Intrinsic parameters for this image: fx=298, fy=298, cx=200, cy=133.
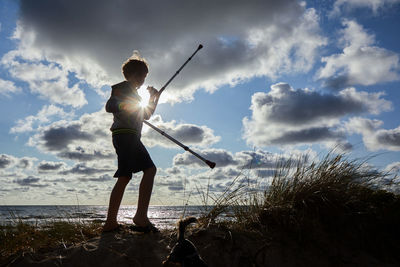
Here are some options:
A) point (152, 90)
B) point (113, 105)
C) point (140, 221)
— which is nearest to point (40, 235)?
point (140, 221)

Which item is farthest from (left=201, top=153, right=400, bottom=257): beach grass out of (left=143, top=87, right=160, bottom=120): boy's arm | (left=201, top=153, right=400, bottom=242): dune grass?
(left=143, top=87, right=160, bottom=120): boy's arm

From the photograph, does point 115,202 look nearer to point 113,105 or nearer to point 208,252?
point 113,105

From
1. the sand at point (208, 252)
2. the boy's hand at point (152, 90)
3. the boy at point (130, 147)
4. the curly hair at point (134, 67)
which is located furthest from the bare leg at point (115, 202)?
the curly hair at point (134, 67)

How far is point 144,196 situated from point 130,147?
642 mm

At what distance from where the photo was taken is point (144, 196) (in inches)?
145

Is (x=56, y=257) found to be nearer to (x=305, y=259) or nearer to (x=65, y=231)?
(x=65, y=231)

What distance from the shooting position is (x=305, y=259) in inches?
126

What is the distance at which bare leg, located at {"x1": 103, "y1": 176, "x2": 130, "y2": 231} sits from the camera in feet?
12.2

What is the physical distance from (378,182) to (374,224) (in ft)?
3.16

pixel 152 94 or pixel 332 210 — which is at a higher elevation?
pixel 152 94

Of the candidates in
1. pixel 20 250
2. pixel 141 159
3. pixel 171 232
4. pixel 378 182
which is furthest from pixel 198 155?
pixel 378 182

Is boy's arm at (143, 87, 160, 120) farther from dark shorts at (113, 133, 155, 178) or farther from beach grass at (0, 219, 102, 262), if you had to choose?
beach grass at (0, 219, 102, 262)

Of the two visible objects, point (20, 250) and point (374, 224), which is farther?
point (374, 224)

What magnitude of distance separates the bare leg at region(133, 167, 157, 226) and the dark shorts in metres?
0.09
